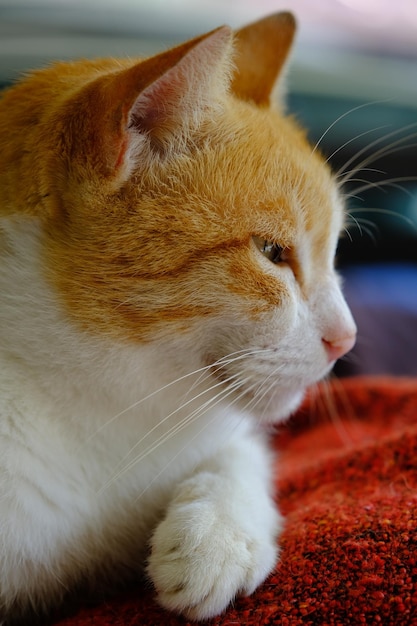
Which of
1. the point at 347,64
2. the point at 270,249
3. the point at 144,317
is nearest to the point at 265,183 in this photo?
the point at 270,249

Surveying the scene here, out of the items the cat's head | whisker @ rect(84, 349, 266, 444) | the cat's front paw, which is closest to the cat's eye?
the cat's head

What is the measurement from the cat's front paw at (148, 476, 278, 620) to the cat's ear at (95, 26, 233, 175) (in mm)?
364

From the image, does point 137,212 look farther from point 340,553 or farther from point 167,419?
point 340,553

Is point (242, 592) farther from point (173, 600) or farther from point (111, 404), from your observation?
point (111, 404)

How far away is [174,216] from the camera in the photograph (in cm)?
69

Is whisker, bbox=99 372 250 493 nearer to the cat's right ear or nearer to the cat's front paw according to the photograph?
the cat's front paw

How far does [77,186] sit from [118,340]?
0.16 m

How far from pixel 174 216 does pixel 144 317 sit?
11 centimetres

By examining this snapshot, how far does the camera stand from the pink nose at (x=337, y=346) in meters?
0.79

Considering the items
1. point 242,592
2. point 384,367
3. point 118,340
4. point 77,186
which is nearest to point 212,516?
point 242,592

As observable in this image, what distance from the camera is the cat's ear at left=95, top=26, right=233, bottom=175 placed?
611 millimetres

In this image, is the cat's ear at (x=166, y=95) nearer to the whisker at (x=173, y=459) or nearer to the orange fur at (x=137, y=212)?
the orange fur at (x=137, y=212)

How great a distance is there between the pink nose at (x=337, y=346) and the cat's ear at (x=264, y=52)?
0.36 metres

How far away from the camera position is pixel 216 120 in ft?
2.45
